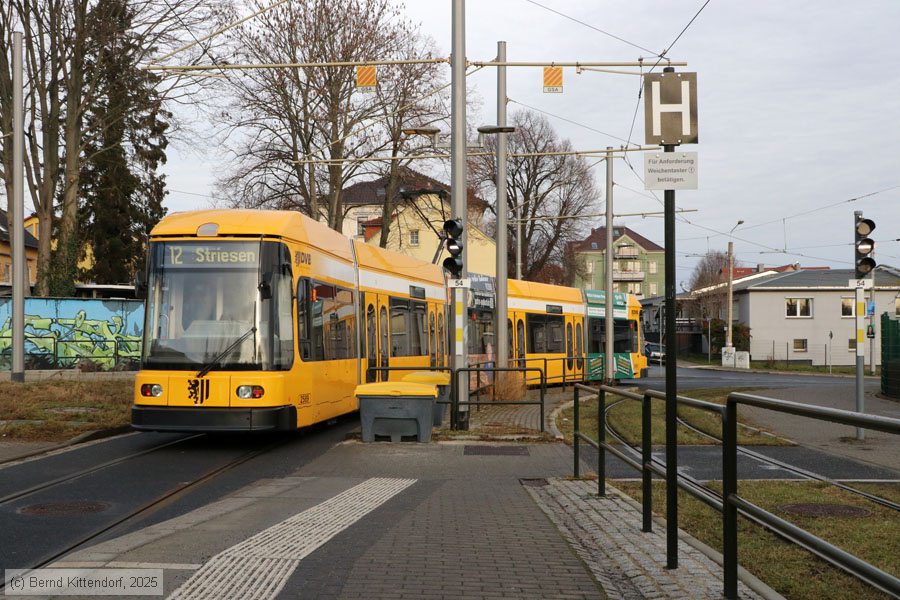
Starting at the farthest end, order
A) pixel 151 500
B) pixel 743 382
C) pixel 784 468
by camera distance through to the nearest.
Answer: pixel 743 382 → pixel 151 500 → pixel 784 468

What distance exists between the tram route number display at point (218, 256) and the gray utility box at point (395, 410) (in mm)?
2620

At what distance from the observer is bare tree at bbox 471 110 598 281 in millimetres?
66750

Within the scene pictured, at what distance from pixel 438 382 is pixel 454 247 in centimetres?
260

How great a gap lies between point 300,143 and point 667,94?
31.2 m

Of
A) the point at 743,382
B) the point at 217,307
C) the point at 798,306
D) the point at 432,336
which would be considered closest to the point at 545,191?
the point at 798,306

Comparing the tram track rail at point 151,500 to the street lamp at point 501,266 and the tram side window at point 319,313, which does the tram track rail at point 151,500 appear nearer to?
the tram side window at point 319,313

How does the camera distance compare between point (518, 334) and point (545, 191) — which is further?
point (545, 191)

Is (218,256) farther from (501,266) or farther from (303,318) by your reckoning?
(501,266)

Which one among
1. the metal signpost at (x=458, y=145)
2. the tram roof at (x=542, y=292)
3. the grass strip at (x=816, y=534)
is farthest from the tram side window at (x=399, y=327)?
the grass strip at (x=816, y=534)

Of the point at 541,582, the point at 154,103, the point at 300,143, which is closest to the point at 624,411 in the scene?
the point at 541,582

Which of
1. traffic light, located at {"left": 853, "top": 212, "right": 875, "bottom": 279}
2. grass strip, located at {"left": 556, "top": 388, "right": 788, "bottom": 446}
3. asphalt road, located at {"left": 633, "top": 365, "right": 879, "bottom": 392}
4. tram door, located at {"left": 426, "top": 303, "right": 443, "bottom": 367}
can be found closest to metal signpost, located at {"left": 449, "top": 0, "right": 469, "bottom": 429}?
grass strip, located at {"left": 556, "top": 388, "right": 788, "bottom": 446}

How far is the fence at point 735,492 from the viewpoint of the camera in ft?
12.1

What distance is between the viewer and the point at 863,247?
15.7 metres

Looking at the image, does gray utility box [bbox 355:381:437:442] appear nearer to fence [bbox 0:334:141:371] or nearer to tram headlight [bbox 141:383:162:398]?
tram headlight [bbox 141:383:162:398]
